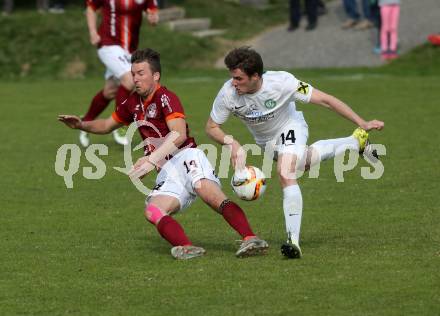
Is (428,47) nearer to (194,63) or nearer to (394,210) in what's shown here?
(194,63)

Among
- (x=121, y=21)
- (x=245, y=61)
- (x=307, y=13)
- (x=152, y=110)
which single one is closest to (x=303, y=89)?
(x=245, y=61)

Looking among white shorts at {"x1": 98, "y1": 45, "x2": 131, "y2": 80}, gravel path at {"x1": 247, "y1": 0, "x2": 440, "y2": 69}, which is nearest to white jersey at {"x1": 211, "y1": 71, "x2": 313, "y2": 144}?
white shorts at {"x1": 98, "y1": 45, "x2": 131, "y2": 80}

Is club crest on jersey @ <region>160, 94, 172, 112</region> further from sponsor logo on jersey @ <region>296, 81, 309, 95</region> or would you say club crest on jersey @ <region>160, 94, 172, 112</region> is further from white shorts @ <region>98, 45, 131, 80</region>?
white shorts @ <region>98, 45, 131, 80</region>

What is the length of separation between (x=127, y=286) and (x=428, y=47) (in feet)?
61.1

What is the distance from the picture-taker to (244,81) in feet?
30.5

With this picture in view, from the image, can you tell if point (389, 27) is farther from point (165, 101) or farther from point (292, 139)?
→ point (165, 101)

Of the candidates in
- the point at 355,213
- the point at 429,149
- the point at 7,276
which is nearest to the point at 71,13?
the point at 429,149

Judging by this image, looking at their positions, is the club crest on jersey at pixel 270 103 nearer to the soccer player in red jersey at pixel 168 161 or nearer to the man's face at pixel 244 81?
the man's face at pixel 244 81

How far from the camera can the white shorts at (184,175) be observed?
9.62m

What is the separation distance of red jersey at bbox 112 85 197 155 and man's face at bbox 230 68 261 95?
0.58m

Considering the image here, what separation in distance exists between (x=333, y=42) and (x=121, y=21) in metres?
11.7

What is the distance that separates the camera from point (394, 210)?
444 inches

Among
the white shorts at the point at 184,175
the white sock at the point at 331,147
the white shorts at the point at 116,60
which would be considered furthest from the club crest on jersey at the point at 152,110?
the white shorts at the point at 116,60

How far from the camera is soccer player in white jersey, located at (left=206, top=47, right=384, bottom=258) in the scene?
Answer: 9.16 metres
